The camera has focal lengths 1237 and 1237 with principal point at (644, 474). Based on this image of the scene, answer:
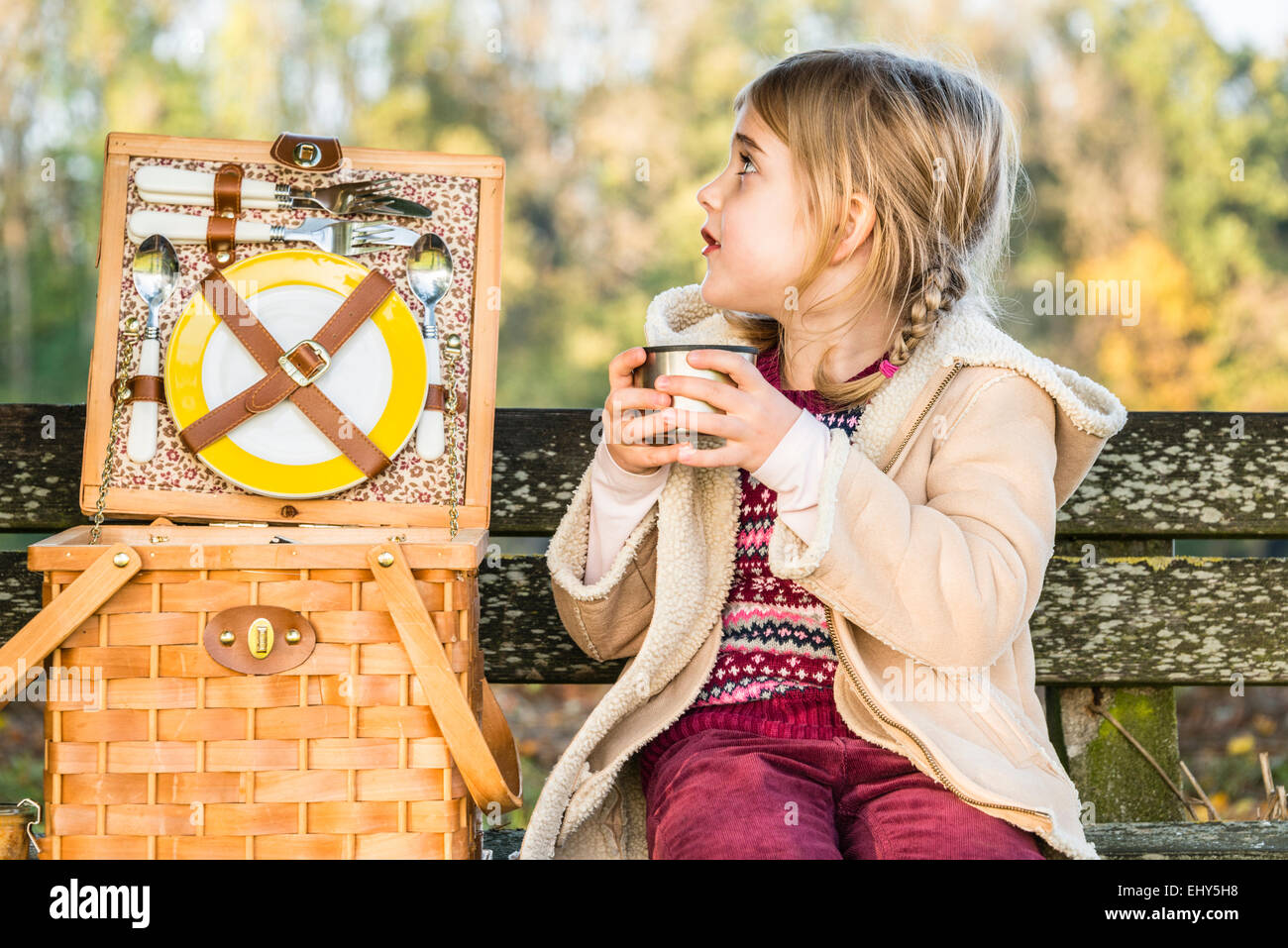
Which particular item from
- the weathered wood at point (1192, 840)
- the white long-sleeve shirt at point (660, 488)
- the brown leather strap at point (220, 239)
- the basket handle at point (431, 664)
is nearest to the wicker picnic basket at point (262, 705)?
the basket handle at point (431, 664)

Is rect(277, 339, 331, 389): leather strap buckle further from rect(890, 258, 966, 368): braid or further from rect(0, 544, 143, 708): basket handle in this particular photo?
rect(890, 258, 966, 368): braid

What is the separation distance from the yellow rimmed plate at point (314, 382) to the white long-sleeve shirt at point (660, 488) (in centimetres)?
25

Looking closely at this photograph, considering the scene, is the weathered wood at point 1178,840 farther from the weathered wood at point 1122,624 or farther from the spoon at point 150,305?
the spoon at point 150,305

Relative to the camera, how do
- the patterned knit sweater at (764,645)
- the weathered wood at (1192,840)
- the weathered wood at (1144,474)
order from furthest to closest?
1. the weathered wood at (1144,474)
2. the weathered wood at (1192,840)
3. the patterned knit sweater at (764,645)

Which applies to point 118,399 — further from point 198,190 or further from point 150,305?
point 198,190

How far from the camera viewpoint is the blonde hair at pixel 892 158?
157 cm

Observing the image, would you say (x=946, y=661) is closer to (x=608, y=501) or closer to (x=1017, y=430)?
(x=1017, y=430)

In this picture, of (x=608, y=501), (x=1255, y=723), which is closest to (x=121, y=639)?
(x=608, y=501)

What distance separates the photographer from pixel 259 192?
157 centimetres

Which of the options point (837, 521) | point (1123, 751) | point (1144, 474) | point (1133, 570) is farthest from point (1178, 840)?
point (837, 521)

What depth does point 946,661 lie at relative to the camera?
1360mm

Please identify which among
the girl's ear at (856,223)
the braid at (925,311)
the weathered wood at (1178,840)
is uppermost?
the girl's ear at (856,223)

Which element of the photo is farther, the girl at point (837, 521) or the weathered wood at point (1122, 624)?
the weathered wood at point (1122, 624)

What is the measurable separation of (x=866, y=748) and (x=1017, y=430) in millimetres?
412
